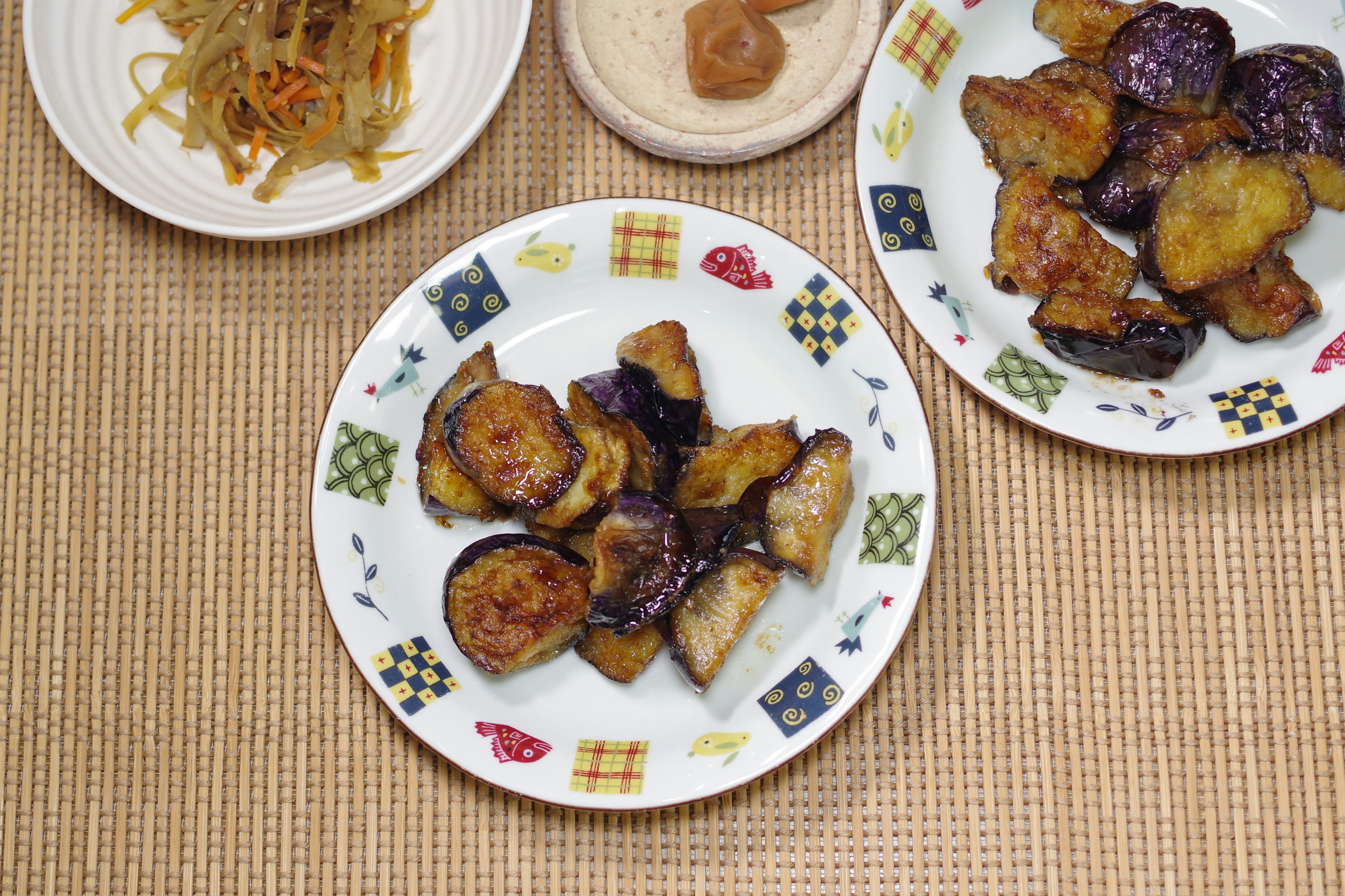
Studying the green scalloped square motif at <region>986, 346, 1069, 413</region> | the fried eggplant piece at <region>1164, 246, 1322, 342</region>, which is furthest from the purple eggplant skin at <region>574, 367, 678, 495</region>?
the fried eggplant piece at <region>1164, 246, 1322, 342</region>

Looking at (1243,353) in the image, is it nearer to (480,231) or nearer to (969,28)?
(969,28)

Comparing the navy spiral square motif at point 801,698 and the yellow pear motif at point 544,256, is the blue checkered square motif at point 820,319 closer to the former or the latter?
the yellow pear motif at point 544,256

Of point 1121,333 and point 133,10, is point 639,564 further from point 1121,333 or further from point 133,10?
point 133,10

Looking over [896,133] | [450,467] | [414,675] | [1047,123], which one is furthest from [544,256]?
[1047,123]

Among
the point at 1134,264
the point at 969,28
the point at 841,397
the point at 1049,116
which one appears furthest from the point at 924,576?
the point at 969,28

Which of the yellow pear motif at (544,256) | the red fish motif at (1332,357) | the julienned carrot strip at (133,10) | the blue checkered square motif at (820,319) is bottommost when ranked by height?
the red fish motif at (1332,357)

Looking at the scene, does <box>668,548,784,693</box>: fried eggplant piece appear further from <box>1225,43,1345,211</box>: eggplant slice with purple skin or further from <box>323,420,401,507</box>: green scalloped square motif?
<box>1225,43,1345,211</box>: eggplant slice with purple skin

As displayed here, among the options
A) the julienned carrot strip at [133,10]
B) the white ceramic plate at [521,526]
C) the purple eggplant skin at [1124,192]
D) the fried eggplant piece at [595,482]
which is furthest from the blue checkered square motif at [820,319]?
the julienned carrot strip at [133,10]
